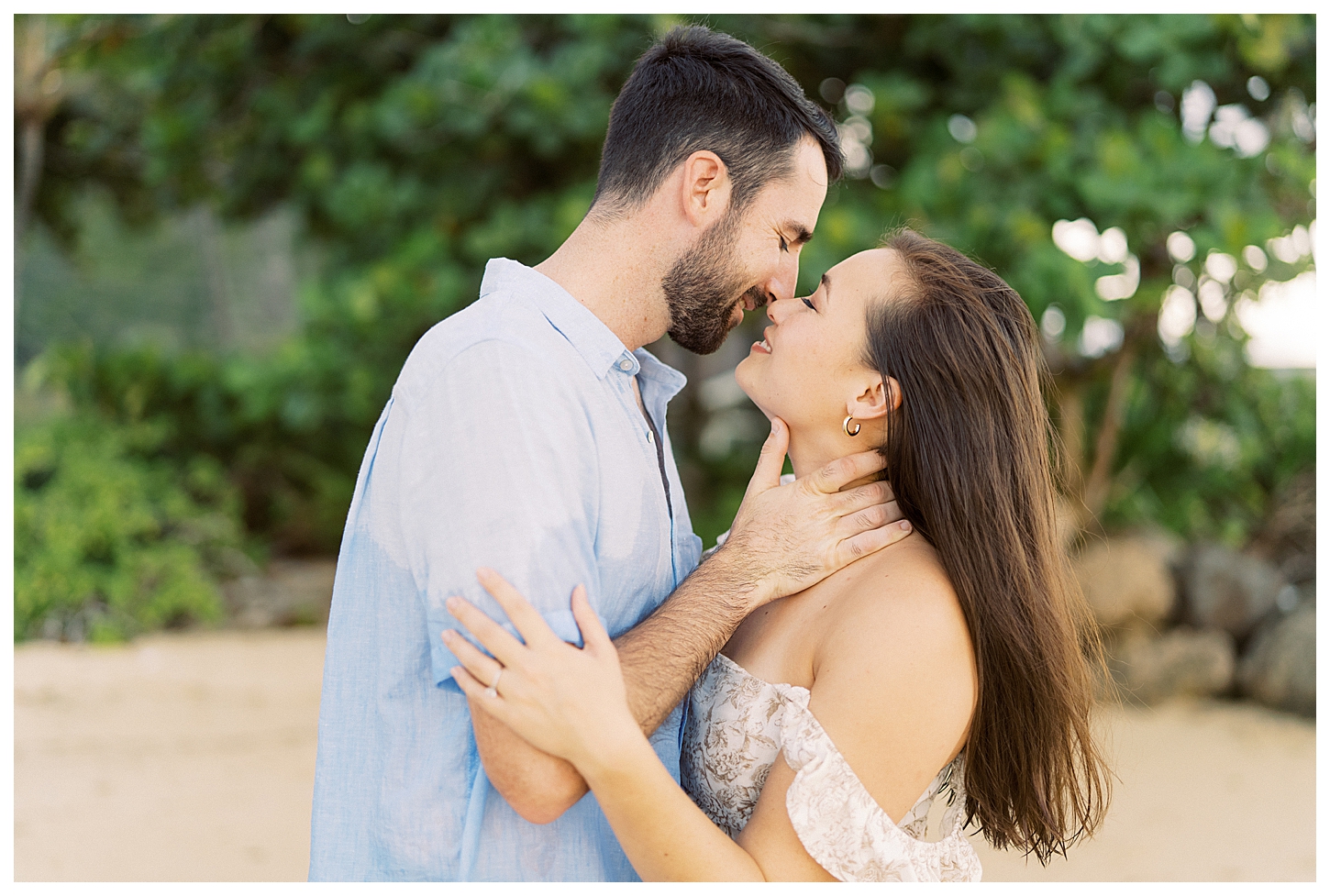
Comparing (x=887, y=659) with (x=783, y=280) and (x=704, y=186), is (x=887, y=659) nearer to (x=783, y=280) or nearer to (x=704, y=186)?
(x=783, y=280)

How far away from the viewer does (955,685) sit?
1726mm

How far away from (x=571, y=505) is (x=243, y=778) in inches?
191

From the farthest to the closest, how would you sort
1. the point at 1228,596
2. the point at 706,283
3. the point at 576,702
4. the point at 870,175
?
the point at 1228,596 → the point at 870,175 → the point at 706,283 → the point at 576,702

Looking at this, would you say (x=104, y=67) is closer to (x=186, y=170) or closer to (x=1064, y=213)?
(x=186, y=170)

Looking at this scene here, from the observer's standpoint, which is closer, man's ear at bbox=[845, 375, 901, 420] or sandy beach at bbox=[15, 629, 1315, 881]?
man's ear at bbox=[845, 375, 901, 420]

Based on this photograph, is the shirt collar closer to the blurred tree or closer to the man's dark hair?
the man's dark hair

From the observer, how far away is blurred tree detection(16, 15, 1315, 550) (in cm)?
511

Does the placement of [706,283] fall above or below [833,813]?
above

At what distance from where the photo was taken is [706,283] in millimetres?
2092

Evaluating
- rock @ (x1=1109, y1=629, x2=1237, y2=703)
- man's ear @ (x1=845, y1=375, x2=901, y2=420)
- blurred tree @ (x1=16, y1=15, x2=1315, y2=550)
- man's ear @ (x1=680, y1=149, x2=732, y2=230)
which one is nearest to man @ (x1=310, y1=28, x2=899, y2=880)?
man's ear @ (x1=680, y1=149, x2=732, y2=230)

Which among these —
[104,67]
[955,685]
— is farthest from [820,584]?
[104,67]

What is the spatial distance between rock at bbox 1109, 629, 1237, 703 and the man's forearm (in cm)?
567

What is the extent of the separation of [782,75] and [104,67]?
6.72 m

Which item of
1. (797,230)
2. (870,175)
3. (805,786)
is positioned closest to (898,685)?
(805,786)
